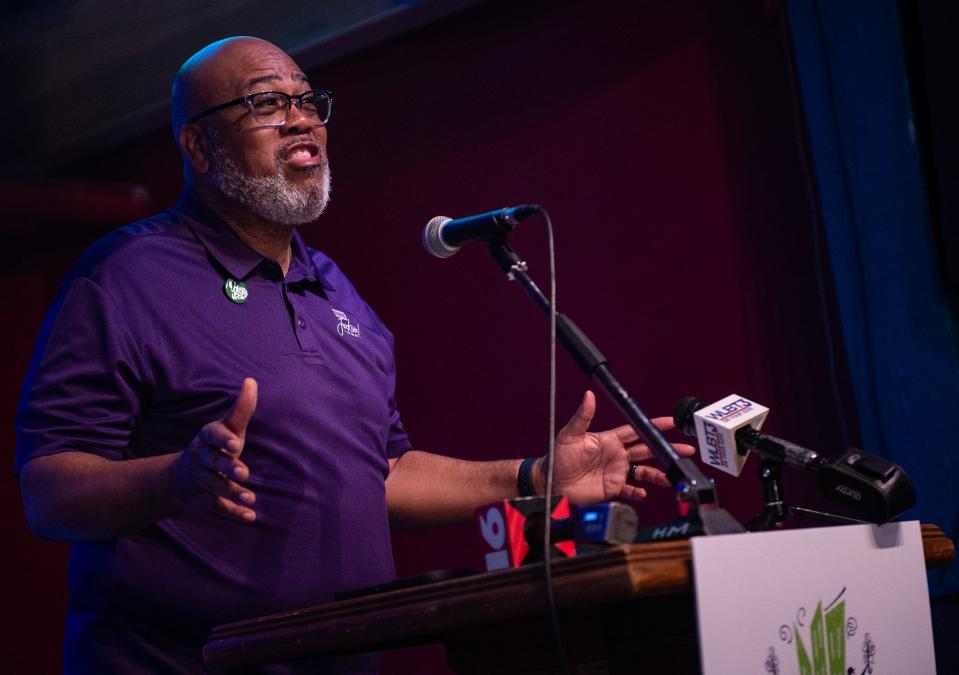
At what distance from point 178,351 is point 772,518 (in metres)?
1.17

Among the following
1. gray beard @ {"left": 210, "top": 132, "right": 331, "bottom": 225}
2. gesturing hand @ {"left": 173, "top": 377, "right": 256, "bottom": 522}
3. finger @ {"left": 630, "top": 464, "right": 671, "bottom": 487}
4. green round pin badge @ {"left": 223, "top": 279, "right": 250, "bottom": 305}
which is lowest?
finger @ {"left": 630, "top": 464, "right": 671, "bottom": 487}

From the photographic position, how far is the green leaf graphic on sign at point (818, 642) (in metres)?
1.32

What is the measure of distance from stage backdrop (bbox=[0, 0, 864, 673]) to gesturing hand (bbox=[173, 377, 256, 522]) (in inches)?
77.5

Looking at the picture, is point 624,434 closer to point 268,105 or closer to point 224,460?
point 224,460

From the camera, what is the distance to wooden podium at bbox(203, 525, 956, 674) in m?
1.20

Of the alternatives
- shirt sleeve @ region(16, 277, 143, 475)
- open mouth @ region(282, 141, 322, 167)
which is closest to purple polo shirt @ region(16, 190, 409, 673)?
shirt sleeve @ region(16, 277, 143, 475)

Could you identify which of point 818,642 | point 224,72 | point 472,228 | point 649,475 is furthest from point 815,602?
point 224,72

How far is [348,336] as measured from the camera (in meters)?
2.38

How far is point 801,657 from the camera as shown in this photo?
1.30 m

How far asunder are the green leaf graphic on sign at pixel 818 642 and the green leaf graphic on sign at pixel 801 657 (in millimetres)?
13

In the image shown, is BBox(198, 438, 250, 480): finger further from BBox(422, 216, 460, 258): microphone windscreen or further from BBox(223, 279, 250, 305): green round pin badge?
BBox(223, 279, 250, 305): green round pin badge

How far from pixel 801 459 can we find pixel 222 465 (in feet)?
2.93

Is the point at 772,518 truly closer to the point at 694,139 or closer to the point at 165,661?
the point at 165,661

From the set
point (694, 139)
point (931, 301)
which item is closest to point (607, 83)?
point (694, 139)
